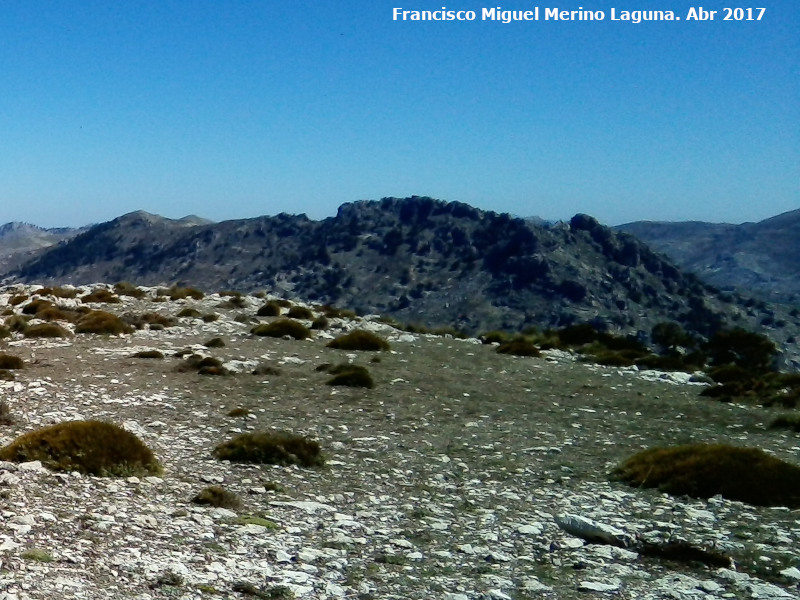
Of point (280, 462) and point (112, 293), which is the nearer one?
point (280, 462)

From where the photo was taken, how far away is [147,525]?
8.58 metres

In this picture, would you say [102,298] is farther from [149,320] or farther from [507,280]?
[507,280]

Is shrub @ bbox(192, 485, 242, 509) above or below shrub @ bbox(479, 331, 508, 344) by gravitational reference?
below

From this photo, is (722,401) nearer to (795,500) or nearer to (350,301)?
(795,500)

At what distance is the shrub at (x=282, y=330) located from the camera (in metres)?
33.8

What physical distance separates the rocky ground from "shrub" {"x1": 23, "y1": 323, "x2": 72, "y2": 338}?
8.68m

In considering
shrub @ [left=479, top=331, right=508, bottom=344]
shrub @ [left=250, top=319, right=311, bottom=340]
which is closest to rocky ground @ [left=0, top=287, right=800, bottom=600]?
shrub @ [left=250, top=319, right=311, bottom=340]

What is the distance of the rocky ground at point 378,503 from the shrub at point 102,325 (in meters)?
9.54

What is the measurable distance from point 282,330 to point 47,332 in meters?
9.72

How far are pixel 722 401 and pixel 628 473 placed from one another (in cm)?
1143

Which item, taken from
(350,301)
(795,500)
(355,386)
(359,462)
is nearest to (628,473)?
(795,500)

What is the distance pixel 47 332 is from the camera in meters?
30.9

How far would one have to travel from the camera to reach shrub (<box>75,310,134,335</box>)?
106ft

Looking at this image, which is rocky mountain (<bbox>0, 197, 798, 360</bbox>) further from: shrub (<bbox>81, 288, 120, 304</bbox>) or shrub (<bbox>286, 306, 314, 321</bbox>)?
shrub (<bbox>286, 306, 314, 321</bbox>)
